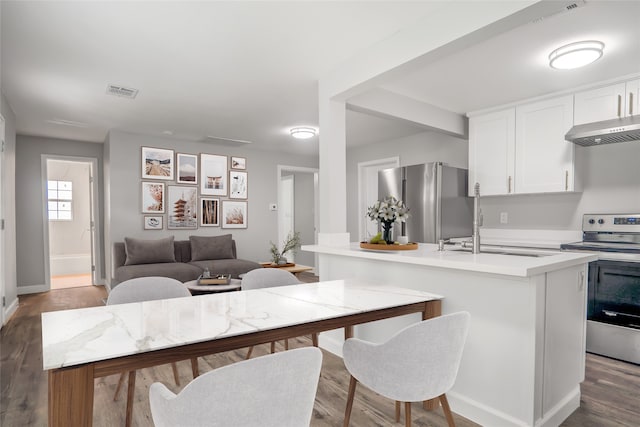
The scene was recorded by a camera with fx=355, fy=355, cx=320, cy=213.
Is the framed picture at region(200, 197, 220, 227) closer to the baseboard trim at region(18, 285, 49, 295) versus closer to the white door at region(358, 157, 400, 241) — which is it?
the white door at region(358, 157, 400, 241)

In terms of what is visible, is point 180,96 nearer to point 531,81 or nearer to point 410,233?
point 410,233

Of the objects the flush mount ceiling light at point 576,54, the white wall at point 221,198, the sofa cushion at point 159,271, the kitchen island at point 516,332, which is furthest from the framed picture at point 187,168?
the flush mount ceiling light at point 576,54

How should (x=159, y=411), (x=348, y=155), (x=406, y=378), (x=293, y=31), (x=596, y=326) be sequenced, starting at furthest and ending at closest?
(x=348, y=155), (x=596, y=326), (x=293, y=31), (x=406, y=378), (x=159, y=411)

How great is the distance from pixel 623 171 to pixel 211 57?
372 centimetres

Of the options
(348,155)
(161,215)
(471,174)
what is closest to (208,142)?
(161,215)

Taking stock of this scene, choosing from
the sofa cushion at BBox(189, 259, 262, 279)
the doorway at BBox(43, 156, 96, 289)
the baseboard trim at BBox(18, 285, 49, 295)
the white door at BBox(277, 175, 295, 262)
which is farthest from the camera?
the white door at BBox(277, 175, 295, 262)

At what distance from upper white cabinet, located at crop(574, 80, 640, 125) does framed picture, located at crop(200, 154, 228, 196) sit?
473 centimetres

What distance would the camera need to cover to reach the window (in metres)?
7.03

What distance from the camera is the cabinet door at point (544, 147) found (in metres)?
3.28

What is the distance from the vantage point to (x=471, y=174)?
3992 millimetres

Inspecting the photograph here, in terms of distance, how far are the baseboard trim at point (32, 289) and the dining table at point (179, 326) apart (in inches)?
203

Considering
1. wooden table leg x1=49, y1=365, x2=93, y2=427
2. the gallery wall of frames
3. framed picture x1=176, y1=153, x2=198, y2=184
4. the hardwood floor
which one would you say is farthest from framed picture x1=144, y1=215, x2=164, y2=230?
wooden table leg x1=49, y1=365, x2=93, y2=427

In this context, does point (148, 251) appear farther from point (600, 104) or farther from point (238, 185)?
point (600, 104)

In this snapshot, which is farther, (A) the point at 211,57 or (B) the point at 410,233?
(B) the point at 410,233
